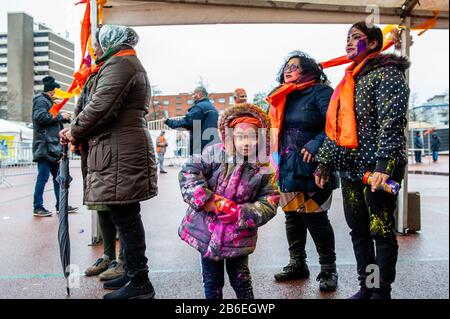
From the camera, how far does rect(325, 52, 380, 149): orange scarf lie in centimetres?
239

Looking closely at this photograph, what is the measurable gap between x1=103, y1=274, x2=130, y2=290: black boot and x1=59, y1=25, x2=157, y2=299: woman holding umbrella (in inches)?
9.4

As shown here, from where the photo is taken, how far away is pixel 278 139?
2.95m

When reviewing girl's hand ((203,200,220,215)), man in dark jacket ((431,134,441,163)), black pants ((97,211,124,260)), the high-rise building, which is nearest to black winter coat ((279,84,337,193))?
girl's hand ((203,200,220,215))

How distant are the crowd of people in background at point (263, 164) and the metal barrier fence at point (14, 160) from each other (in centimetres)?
872

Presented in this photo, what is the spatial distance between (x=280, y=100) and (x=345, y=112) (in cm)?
58

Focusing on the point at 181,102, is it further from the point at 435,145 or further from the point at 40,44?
the point at 435,145

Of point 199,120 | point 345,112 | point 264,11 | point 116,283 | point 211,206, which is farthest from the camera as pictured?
point 199,120

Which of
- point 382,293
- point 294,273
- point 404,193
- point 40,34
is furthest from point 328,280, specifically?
point 40,34

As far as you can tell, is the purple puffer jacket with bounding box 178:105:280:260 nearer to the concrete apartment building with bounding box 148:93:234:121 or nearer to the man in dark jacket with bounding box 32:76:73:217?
the concrete apartment building with bounding box 148:93:234:121

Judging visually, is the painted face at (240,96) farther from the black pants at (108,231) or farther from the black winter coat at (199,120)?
the black pants at (108,231)

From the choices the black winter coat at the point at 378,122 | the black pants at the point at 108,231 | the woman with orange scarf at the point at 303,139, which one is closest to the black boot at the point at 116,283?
the black pants at the point at 108,231

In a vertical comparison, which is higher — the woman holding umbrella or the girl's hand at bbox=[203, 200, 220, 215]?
the woman holding umbrella

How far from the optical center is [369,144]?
237 cm
